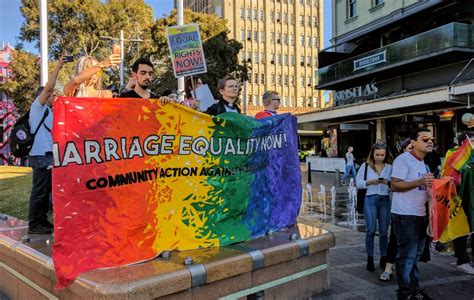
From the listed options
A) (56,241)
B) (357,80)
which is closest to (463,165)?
(56,241)

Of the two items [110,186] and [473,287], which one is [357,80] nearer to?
[473,287]

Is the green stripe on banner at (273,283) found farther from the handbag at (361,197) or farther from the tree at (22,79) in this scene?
the tree at (22,79)

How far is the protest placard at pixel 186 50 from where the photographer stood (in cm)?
750

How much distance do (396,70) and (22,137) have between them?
925 inches

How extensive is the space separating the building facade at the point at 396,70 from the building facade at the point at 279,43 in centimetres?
4418

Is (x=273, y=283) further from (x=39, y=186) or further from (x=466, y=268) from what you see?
(x=466, y=268)

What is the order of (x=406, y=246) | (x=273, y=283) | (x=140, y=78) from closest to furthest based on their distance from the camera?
(x=273, y=283), (x=140, y=78), (x=406, y=246)

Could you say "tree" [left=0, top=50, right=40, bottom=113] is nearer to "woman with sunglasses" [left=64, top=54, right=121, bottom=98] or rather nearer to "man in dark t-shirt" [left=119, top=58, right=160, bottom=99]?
"woman with sunglasses" [left=64, top=54, right=121, bottom=98]

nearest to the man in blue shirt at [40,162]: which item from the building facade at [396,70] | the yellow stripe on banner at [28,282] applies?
the yellow stripe on banner at [28,282]

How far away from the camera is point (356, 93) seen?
90.3 feet

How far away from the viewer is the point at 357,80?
94.7 ft

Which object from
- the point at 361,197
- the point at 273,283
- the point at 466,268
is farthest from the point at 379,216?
the point at 273,283

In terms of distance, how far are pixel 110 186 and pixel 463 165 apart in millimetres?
4657

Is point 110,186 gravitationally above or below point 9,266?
above
